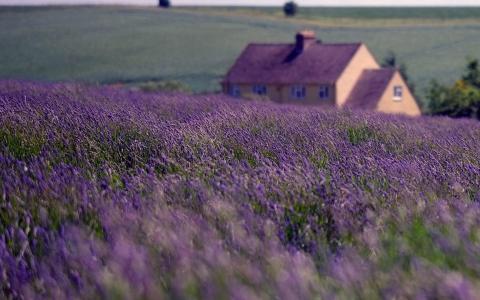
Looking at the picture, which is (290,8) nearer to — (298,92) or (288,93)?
(288,93)

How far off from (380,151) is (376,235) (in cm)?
236

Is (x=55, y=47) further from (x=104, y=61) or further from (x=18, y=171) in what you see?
(x=18, y=171)

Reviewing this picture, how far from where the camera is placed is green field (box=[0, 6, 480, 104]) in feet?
155

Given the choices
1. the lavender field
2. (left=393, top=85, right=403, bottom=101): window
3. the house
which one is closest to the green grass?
the house

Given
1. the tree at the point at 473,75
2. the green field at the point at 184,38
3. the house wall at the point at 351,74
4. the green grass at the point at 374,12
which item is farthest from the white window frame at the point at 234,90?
the green grass at the point at 374,12

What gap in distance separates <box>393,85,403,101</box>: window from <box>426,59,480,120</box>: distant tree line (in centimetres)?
214

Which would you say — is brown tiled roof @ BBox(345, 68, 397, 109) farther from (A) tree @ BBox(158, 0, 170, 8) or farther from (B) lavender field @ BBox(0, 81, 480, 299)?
(A) tree @ BBox(158, 0, 170, 8)

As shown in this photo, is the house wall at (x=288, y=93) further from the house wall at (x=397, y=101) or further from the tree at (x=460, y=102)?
the tree at (x=460, y=102)

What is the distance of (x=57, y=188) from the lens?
12.1ft

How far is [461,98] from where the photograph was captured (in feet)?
107

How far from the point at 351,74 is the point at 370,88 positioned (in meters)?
1.37

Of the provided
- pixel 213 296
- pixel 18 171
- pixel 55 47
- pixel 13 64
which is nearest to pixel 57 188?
pixel 18 171

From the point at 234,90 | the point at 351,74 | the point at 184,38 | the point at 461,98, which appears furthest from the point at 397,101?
the point at 184,38

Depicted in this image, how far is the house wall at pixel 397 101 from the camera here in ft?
119
